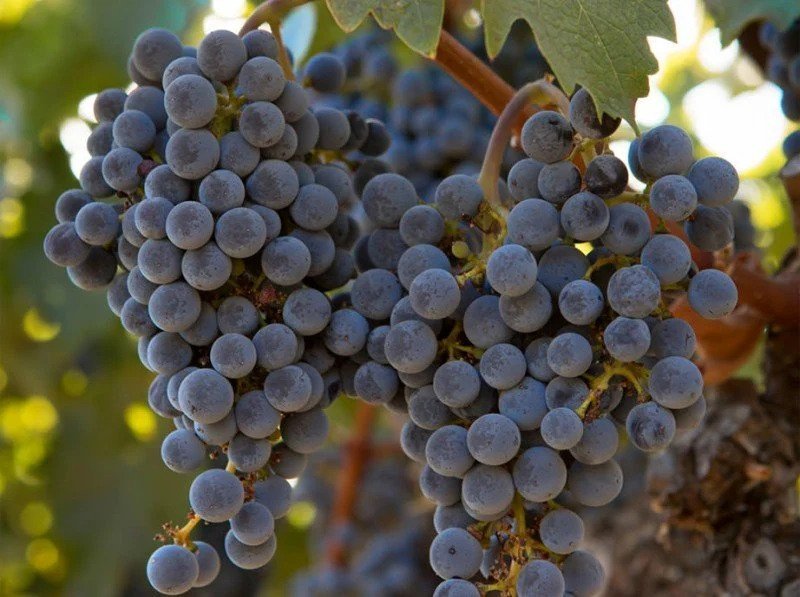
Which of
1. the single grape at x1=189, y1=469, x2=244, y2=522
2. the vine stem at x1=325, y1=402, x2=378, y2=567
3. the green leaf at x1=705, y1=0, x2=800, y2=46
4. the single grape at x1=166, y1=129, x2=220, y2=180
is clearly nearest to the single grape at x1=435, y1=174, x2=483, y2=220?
the single grape at x1=166, y1=129, x2=220, y2=180

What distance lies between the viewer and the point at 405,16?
37.4 inches

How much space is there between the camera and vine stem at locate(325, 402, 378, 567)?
7.80ft

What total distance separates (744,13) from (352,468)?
4.75 feet

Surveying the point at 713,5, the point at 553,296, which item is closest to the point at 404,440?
the point at 553,296

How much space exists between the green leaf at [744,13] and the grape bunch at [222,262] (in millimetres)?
616

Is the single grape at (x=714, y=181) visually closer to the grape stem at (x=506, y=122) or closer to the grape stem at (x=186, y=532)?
the grape stem at (x=506, y=122)

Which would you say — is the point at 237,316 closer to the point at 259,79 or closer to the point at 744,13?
the point at 259,79

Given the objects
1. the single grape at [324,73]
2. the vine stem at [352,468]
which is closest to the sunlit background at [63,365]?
the vine stem at [352,468]

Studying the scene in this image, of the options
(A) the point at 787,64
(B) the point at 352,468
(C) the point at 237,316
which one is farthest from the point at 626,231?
(B) the point at 352,468

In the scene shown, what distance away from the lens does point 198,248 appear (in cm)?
90

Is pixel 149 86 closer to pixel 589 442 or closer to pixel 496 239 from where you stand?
pixel 496 239

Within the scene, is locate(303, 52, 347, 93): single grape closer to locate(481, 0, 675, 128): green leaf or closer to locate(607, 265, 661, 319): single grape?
locate(481, 0, 675, 128): green leaf

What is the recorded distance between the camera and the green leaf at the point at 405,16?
94 cm

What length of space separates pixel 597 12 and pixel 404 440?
46 cm
